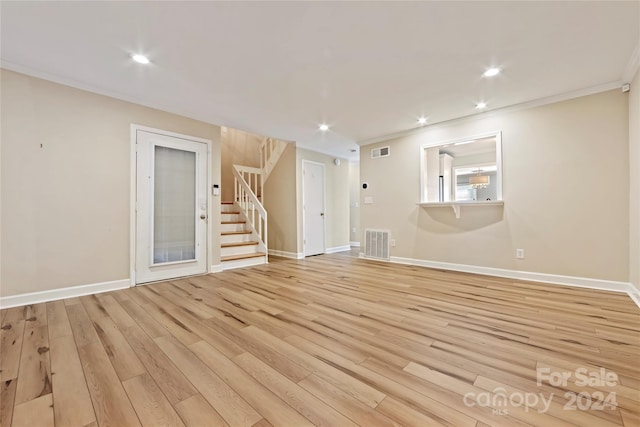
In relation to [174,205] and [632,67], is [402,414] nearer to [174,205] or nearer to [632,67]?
[174,205]

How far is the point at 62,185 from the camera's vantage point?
301 cm

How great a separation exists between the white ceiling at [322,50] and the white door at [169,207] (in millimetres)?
657

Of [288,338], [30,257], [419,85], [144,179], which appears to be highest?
[419,85]

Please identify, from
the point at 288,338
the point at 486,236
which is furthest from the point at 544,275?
the point at 288,338

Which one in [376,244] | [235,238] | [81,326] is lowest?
[81,326]

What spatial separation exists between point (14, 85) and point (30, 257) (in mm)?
1837

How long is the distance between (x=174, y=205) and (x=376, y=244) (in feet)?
12.2

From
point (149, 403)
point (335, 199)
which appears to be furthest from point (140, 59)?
point (335, 199)

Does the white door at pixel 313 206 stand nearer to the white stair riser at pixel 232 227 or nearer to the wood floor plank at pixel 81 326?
the white stair riser at pixel 232 227

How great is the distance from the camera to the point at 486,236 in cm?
399

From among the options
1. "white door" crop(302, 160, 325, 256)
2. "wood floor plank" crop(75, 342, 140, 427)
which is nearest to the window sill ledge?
"white door" crop(302, 160, 325, 256)

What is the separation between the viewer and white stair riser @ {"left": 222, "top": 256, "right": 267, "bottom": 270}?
4.55m

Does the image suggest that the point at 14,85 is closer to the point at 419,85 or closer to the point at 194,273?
the point at 194,273

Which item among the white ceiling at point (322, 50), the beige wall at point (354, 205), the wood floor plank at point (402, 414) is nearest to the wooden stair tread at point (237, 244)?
the white ceiling at point (322, 50)
